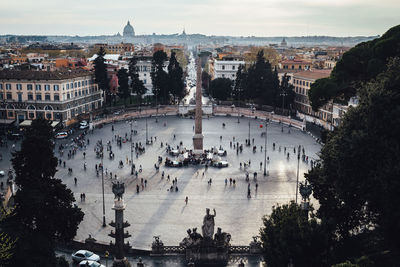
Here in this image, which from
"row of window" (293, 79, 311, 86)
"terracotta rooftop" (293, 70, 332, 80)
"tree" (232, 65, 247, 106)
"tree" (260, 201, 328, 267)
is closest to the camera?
"tree" (260, 201, 328, 267)

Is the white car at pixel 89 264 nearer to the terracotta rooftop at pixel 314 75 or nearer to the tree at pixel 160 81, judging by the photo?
the terracotta rooftop at pixel 314 75

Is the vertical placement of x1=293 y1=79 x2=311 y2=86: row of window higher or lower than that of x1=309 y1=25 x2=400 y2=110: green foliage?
lower

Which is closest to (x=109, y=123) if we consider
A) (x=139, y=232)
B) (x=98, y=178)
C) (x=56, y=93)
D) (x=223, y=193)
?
(x=56, y=93)

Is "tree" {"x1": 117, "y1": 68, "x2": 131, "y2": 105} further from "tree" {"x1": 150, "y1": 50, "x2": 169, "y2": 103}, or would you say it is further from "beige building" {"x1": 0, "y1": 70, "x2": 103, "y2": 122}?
"beige building" {"x1": 0, "y1": 70, "x2": 103, "y2": 122}

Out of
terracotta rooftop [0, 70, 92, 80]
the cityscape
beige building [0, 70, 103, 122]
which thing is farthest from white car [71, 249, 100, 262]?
terracotta rooftop [0, 70, 92, 80]

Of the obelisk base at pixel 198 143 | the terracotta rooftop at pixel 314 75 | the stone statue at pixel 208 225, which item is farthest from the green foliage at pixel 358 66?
the terracotta rooftop at pixel 314 75

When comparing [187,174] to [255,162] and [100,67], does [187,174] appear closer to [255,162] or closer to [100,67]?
[255,162]
